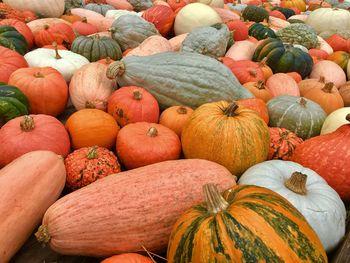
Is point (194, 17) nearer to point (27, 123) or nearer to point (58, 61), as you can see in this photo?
point (58, 61)

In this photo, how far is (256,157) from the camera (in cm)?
203

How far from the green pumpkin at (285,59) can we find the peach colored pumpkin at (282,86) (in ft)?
1.64

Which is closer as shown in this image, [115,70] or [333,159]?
[333,159]

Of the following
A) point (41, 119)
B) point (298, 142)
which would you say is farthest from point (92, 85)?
point (298, 142)

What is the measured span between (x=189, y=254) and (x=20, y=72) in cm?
185

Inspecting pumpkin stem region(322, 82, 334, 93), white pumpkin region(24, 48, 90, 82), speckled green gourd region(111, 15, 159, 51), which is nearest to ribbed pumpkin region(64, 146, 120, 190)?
white pumpkin region(24, 48, 90, 82)

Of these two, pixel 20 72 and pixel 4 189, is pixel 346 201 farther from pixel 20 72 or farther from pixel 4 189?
pixel 20 72

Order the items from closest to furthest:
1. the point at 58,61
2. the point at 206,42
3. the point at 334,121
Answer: the point at 334,121
the point at 58,61
the point at 206,42

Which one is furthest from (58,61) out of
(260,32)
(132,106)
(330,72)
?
(260,32)

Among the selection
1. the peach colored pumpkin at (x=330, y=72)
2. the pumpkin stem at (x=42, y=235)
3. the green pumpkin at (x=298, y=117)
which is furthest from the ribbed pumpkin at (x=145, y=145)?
the peach colored pumpkin at (x=330, y=72)

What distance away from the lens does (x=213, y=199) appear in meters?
1.25

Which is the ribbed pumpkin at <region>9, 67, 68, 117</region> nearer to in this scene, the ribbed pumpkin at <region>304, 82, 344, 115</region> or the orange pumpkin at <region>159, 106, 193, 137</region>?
the orange pumpkin at <region>159, 106, 193, 137</region>

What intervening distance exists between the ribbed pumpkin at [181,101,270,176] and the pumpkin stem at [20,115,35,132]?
0.85 meters

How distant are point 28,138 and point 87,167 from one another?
0.36m
